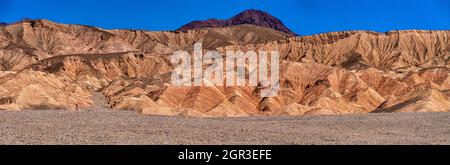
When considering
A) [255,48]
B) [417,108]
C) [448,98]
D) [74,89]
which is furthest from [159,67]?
[417,108]

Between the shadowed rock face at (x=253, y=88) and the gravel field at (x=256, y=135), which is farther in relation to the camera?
the shadowed rock face at (x=253, y=88)

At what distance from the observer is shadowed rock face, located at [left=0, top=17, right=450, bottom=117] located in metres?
72.2

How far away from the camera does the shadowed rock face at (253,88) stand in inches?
2844

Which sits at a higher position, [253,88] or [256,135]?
[253,88]

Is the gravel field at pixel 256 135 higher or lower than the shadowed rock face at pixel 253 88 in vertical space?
lower

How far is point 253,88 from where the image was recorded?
8875cm

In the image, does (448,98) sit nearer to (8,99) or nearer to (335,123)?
(335,123)

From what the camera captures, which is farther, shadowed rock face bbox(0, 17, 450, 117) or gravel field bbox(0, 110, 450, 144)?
shadowed rock face bbox(0, 17, 450, 117)

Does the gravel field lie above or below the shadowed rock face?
below

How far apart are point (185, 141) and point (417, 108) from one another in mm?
37903

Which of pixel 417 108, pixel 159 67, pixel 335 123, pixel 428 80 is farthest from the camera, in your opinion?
pixel 159 67

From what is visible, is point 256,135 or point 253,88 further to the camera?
point 253,88

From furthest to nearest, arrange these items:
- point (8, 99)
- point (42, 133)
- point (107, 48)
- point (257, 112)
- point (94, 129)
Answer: point (107, 48) < point (257, 112) < point (8, 99) < point (94, 129) < point (42, 133)

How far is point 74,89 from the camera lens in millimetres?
99000
